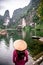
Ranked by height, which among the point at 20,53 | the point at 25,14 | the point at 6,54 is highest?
the point at 25,14

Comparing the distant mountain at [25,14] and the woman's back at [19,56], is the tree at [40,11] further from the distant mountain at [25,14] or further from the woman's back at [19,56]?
the woman's back at [19,56]

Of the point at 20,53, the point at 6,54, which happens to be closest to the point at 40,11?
the point at 6,54

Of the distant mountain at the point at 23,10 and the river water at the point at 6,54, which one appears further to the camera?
the distant mountain at the point at 23,10

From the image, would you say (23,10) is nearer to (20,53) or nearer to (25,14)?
(25,14)

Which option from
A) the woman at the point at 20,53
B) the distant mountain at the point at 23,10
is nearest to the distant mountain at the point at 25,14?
the distant mountain at the point at 23,10

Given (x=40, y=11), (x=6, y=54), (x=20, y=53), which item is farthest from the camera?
(x=40, y=11)

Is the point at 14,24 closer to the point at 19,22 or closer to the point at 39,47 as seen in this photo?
the point at 19,22

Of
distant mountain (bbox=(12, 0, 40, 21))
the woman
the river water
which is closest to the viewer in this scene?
the woman

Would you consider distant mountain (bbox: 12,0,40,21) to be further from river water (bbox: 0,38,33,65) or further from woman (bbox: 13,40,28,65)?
woman (bbox: 13,40,28,65)

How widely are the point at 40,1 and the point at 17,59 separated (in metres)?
0.97

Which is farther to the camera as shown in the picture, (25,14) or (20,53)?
(25,14)

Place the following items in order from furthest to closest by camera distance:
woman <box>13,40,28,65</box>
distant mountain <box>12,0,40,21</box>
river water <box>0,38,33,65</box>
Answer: distant mountain <box>12,0,40,21</box>, river water <box>0,38,33,65</box>, woman <box>13,40,28,65</box>

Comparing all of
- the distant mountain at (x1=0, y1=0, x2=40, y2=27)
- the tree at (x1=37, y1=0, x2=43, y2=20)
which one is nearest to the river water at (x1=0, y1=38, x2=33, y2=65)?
the distant mountain at (x1=0, y1=0, x2=40, y2=27)

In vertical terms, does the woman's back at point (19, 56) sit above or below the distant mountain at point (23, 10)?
below
